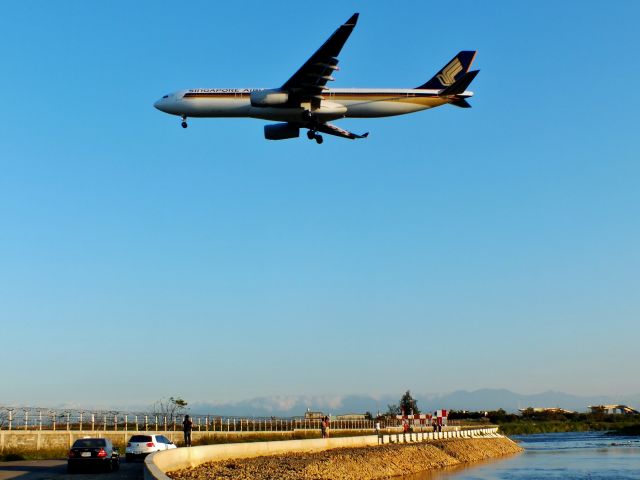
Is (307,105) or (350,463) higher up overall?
(307,105)

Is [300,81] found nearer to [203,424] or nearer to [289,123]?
[289,123]

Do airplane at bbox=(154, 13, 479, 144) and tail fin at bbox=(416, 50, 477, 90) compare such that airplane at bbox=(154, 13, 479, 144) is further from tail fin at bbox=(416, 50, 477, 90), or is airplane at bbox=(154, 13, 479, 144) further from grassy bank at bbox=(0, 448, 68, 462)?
grassy bank at bbox=(0, 448, 68, 462)

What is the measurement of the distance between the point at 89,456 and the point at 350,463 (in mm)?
16017

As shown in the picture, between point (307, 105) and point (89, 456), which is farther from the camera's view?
point (307, 105)

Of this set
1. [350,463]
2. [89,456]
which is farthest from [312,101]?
[89,456]

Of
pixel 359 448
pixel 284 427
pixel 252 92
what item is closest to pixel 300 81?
Result: pixel 252 92

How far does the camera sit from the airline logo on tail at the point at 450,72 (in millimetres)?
60769

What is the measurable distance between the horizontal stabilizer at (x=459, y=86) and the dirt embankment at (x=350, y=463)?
2239cm

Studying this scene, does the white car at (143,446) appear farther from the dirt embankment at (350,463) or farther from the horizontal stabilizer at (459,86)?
the horizontal stabilizer at (459,86)

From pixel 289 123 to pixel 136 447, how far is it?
25161 mm

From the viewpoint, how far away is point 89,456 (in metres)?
28.3

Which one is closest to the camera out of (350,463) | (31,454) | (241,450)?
(241,450)

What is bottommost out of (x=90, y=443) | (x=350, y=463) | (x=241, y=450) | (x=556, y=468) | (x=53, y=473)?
(x=556, y=468)

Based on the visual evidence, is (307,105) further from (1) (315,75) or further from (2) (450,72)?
(2) (450,72)
